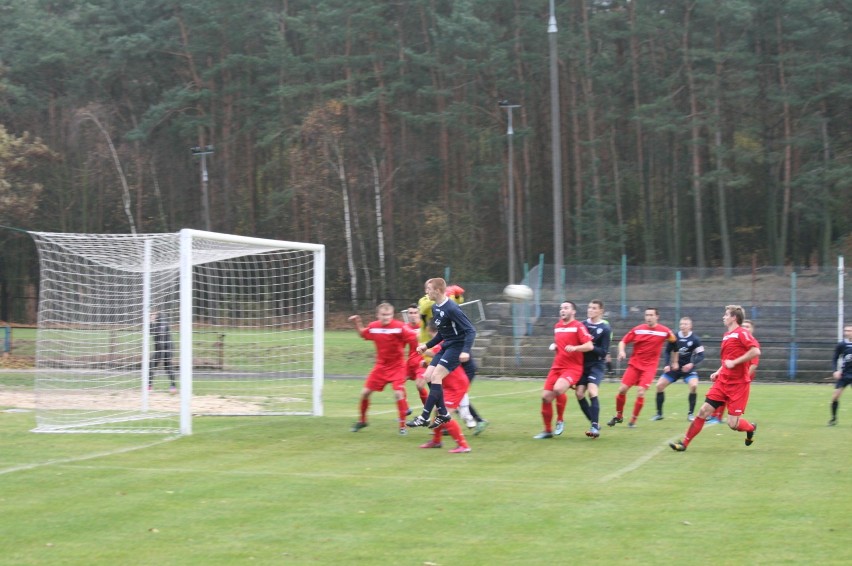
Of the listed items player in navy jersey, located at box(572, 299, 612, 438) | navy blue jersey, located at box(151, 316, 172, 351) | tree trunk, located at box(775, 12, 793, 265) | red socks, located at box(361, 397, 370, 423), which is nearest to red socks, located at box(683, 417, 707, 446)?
player in navy jersey, located at box(572, 299, 612, 438)

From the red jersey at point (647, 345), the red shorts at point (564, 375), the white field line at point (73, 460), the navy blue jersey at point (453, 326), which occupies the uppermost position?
the navy blue jersey at point (453, 326)

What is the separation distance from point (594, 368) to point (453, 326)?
2696 mm

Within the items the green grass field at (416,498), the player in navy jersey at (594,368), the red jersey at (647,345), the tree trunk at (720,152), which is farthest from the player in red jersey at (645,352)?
the tree trunk at (720,152)

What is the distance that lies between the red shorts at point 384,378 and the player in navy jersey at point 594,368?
92.2 inches

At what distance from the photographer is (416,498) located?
9266 mm

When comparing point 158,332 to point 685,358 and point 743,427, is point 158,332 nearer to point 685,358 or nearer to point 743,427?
point 685,358

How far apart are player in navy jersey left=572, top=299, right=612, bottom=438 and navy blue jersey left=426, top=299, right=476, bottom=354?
88.4 inches

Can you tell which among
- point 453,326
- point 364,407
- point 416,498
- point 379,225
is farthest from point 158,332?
point 379,225

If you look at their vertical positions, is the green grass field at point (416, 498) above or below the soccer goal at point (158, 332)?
below

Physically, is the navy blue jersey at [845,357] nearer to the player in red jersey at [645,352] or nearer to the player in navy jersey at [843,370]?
the player in navy jersey at [843,370]

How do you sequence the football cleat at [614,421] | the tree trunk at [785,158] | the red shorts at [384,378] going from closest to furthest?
the red shorts at [384,378]
the football cleat at [614,421]
the tree trunk at [785,158]

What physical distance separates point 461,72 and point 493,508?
4173 centimetres

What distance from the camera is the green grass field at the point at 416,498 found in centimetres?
736

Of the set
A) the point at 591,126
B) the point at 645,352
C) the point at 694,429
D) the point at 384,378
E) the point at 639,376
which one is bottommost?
the point at 694,429
